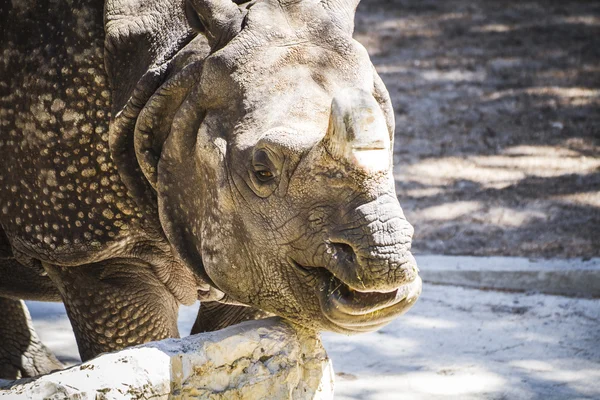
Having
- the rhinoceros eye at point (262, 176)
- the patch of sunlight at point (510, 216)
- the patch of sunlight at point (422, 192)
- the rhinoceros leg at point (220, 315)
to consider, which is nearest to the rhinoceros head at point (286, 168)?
the rhinoceros eye at point (262, 176)

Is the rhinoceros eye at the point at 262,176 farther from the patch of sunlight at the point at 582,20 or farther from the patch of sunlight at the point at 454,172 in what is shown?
the patch of sunlight at the point at 582,20

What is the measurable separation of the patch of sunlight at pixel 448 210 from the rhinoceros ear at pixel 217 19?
13.8 feet

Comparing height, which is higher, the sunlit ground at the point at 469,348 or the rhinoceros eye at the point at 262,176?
the rhinoceros eye at the point at 262,176

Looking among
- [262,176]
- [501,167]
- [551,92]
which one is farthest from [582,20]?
[262,176]

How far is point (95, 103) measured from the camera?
12.1 ft

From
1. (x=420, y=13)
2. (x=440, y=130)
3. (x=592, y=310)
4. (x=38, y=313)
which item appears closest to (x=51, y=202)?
(x=38, y=313)

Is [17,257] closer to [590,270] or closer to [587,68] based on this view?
[590,270]

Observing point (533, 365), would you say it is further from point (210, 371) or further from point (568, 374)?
point (210, 371)

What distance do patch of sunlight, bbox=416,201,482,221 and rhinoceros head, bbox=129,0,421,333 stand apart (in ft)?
13.2

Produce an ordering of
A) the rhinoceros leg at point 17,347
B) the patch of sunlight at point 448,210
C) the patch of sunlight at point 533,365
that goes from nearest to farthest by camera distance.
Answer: the patch of sunlight at point 533,365 → the rhinoceros leg at point 17,347 → the patch of sunlight at point 448,210

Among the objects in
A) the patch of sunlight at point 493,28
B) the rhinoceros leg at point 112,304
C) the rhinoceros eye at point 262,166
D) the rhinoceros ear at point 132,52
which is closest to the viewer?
the rhinoceros eye at point 262,166

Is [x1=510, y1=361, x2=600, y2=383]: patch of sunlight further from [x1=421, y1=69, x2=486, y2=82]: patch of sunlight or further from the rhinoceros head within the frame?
[x1=421, y1=69, x2=486, y2=82]: patch of sunlight

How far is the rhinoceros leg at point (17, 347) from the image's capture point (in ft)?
16.6

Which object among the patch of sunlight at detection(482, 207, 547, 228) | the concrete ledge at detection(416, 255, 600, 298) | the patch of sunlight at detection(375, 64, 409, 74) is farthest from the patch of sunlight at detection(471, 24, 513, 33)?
the concrete ledge at detection(416, 255, 600, 298)
